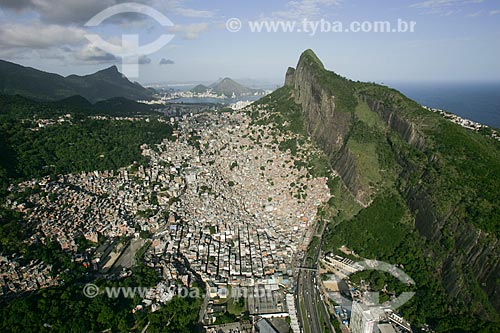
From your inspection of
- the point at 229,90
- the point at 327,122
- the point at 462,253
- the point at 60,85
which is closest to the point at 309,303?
the point at 462,253

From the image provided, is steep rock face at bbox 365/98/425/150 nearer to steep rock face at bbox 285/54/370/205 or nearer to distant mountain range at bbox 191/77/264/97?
steep rock face at bbox 285/54/370/205

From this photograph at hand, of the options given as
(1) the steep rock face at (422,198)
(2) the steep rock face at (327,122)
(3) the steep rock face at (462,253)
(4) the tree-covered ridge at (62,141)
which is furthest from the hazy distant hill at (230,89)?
(3) the steep rock face at (462,253)

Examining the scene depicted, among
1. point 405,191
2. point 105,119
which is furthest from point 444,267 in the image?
point 105,119

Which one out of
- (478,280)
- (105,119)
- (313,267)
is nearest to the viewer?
(478,280)

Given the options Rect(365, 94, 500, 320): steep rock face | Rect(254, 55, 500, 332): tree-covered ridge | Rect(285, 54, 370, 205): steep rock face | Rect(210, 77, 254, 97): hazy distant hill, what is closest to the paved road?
Rect(254, 55, 500, 332): tree-covered ridge

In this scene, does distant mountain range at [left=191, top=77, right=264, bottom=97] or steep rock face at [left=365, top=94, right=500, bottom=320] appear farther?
distant mountain range at [left=191, top=77, right=264, bottom=97]

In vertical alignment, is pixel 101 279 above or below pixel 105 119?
below

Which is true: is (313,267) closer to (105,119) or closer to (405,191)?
(405,191)
